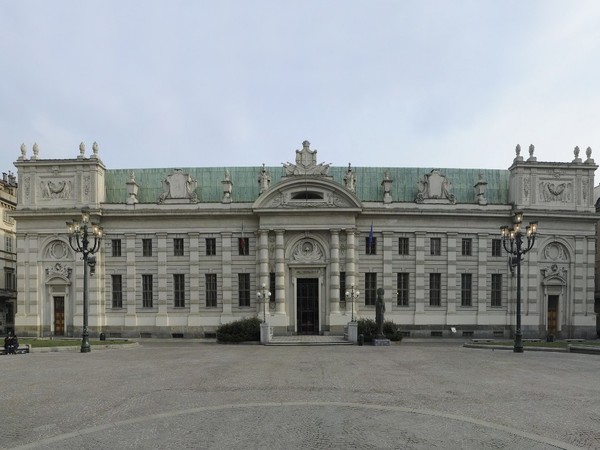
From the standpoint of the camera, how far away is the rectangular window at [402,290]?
4369 cm

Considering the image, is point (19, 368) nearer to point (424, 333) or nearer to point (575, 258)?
point (424, 333)

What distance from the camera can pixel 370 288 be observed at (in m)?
43.5

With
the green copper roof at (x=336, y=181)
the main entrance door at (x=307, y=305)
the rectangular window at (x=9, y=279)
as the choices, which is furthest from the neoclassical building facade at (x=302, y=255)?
the rectangular window at (x=9, y=279)

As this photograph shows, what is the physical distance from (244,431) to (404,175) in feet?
132

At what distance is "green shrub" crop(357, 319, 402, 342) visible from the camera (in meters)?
36.6

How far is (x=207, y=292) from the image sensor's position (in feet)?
143

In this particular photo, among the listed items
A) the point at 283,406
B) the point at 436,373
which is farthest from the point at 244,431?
the point at 436,373

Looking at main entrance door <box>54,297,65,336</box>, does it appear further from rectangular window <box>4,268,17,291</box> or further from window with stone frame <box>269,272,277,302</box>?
window with stone frame <box>269,272,277,302</box>

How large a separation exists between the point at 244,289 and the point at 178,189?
12.3 m

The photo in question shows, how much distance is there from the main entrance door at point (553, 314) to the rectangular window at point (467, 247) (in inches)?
375

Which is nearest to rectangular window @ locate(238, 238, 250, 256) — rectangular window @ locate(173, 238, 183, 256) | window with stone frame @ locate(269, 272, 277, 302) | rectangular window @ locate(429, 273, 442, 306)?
window with stone frame @ locate(269, 272, 277, 302)

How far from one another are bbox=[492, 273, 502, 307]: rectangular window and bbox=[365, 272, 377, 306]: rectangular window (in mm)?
12189

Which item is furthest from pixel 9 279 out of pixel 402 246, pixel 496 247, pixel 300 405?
pixel 496 247

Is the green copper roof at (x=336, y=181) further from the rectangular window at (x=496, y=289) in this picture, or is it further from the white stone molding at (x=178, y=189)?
the rectangular window at (x=496, y=289)
